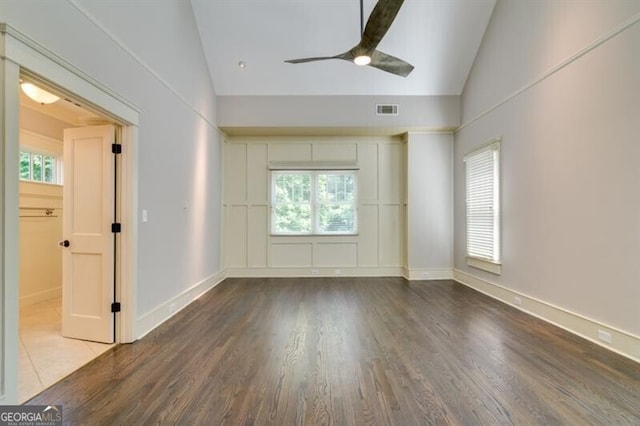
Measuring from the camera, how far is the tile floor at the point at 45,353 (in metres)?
2.22

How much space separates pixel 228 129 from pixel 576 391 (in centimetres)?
579

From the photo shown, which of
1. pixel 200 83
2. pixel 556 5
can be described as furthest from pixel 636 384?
A: pixel 200 83

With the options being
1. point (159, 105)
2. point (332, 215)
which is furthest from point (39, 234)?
point (332, 215)

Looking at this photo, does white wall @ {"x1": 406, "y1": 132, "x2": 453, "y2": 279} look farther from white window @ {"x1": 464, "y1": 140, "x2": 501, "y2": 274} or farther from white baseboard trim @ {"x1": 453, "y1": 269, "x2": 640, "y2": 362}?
white baseboard trim @ {"x1": 453, "y1": 269, "x2": 640, "y2": 362}

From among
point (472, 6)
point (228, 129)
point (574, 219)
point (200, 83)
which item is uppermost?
point (472, 6)

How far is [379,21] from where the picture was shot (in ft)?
8.63

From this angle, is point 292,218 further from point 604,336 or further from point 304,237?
point 604,336

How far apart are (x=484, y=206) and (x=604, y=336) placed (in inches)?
91.7

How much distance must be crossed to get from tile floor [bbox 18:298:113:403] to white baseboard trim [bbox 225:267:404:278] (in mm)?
2937

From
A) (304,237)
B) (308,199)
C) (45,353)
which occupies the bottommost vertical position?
(45,353)

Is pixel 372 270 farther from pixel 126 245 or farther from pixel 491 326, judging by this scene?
pixel 126 245

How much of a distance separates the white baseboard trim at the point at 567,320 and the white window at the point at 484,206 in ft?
1.07

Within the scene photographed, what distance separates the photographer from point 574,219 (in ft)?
10.4

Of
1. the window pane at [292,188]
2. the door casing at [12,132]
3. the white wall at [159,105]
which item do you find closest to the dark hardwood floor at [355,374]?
the door casing at [12,132]
